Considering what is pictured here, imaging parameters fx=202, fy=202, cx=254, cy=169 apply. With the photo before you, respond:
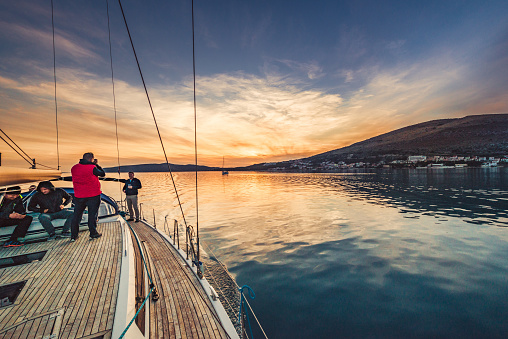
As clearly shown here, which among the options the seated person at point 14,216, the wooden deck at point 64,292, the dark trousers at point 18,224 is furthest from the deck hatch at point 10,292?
the dark trousers at point 18,224

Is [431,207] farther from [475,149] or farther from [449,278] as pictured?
[475,149]

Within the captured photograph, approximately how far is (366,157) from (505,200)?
187 metres

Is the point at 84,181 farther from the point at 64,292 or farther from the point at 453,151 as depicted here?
the point at 453,151

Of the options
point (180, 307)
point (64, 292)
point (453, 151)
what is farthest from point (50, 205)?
point (453, 151)

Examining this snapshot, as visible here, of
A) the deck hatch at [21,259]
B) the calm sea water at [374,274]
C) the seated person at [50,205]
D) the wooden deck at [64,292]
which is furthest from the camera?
the seated person at [50,205]

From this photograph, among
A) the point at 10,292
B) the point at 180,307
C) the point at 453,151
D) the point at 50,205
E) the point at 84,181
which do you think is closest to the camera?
the point at 10,292

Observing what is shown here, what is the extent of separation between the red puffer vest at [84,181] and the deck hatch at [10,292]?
7.80ft

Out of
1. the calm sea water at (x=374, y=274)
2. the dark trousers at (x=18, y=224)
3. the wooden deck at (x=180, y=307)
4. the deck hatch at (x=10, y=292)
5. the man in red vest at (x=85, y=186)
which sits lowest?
the calm sea water at (x=374, y=274)

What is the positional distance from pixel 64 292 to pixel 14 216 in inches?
165

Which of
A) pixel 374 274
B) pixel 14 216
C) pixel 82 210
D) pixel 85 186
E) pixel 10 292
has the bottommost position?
pixel 374 274

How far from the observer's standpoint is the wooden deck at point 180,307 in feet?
11.9

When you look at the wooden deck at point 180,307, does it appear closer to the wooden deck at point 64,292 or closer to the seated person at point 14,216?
the wooden deck at point 64,292

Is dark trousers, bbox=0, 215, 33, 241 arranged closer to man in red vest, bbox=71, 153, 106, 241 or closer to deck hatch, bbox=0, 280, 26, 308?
man in red vest, bbox=71, 153, 106, 241

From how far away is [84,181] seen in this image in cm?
580
